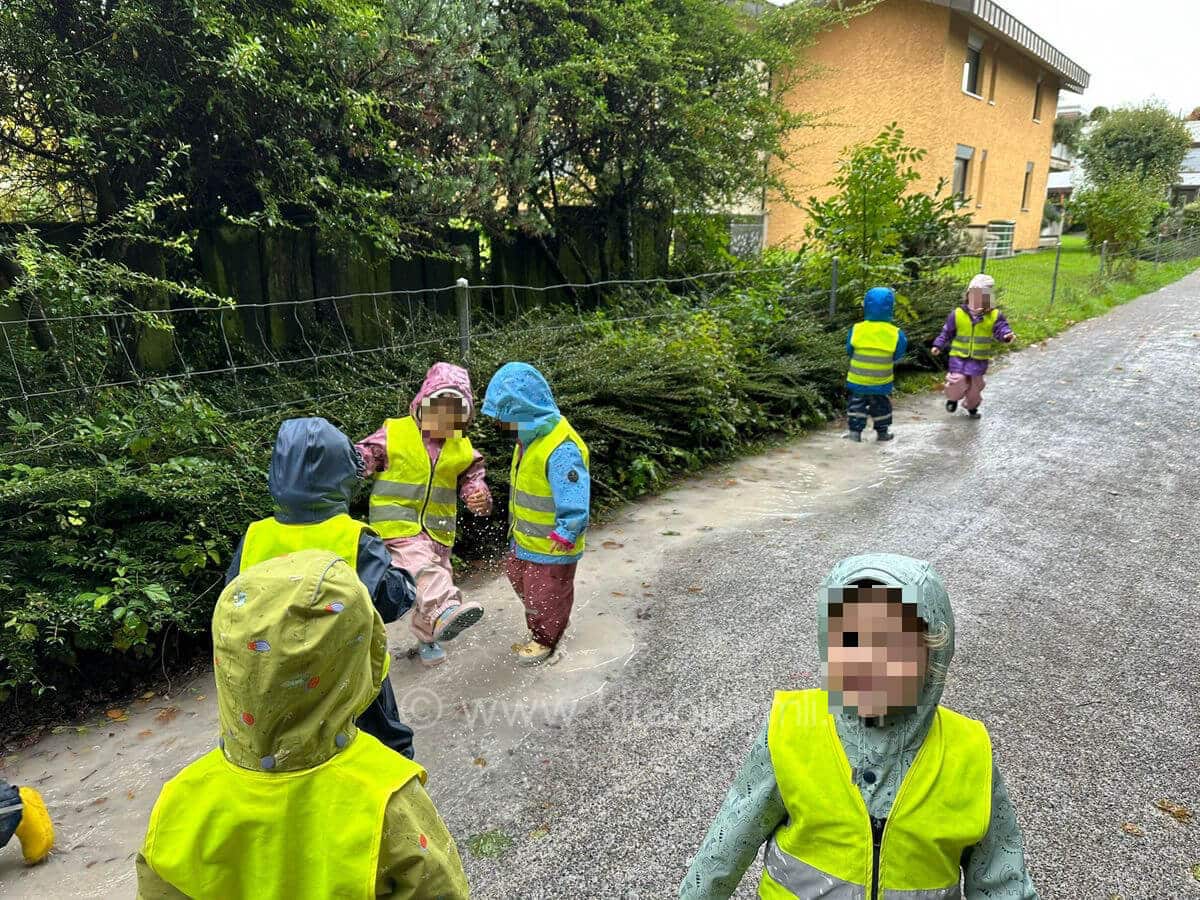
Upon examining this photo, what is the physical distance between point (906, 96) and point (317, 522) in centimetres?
2164

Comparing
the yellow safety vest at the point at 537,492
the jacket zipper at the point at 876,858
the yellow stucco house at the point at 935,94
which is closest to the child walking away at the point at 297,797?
the jacket zipper at the point at 876,858

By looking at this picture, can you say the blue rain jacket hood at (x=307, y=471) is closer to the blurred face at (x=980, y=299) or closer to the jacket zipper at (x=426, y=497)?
the jacket zipper at (x=426, y=497)

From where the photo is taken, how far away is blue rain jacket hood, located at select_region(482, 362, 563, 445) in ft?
12.0

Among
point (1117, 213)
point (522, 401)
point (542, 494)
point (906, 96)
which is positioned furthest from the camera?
point (1117, 213)

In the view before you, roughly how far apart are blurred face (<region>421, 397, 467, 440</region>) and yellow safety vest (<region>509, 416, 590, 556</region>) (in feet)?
1.14

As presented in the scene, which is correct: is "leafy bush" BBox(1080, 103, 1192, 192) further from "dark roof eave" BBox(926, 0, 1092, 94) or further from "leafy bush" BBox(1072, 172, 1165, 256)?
"leafy bush" BBox(1072, 172, 1165, 256)

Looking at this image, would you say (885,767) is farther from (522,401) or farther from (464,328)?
(464,328)

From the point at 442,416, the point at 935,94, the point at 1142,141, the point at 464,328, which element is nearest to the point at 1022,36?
the point at 935,94

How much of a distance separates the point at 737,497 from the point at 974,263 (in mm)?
10395

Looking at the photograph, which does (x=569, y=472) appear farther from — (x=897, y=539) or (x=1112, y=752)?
(x=897, y=539)

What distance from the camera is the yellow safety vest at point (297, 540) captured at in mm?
2686

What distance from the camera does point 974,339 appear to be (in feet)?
27.2

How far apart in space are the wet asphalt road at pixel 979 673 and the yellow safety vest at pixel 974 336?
4.20 ft

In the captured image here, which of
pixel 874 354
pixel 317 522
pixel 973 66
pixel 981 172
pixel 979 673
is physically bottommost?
pixel 979 673
